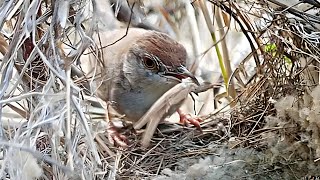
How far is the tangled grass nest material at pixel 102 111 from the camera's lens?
1161mm

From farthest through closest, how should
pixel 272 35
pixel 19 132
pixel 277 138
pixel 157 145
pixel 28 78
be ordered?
pixel 157 145 → pixel 272 35 → pixel 277 138 → pixel 28 78 → pixel 19 132

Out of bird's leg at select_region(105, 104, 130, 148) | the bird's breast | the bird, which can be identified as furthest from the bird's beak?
bird's leg at select_region(105, 104, 130, 148)

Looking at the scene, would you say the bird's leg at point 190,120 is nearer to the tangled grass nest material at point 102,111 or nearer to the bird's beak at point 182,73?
the tangled grass nest material at point 102,111

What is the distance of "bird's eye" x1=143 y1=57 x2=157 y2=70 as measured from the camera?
2.03 meters

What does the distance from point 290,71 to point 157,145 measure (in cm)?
48

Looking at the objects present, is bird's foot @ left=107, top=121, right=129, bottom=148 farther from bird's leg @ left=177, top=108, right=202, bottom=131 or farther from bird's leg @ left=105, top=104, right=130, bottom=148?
bird's leg @ left=177, top=108, right=202, bottom=131

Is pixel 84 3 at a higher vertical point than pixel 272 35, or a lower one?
higher

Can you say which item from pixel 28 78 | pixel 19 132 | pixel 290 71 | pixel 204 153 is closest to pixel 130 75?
pixel 204 153

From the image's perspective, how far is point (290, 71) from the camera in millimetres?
1737

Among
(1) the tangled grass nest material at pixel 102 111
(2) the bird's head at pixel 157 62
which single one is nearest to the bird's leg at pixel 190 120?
(1) the tangled grass nest material at pixel 102 111

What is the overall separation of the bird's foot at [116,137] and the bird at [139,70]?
0.03 feet

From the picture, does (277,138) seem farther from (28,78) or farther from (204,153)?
(28,78)

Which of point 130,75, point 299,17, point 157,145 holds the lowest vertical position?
point 157,145

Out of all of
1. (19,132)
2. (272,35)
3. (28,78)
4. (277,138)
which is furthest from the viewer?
(272,35)
